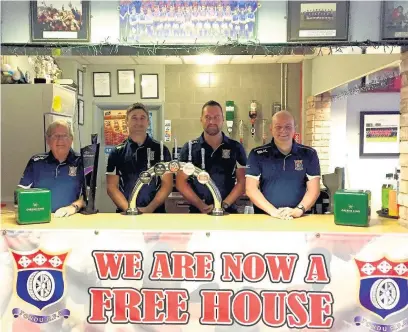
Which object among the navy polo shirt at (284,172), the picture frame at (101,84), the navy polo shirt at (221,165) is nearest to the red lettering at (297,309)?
the navy polo shirt at (284,172)

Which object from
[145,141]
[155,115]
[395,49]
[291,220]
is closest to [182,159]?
[145,141]

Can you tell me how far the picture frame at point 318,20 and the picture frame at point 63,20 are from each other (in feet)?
3.84

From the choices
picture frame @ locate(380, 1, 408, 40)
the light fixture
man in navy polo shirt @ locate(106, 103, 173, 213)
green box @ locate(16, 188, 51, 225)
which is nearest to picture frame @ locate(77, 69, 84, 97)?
the light fixture

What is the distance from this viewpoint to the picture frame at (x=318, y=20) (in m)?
2.66

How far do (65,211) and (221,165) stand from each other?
49.4 inches

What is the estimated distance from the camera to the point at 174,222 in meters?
2.67

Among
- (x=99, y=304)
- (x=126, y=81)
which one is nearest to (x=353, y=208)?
(x=99, y=304)

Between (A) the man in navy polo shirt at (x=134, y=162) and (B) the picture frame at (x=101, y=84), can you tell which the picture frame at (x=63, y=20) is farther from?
(B) the picture frame at (x=101, y=84)

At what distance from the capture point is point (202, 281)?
2.43 metres

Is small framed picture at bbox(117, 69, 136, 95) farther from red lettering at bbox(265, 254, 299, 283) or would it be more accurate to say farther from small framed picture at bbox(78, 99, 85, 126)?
red lettering at bbox(265, 254, 299, 283)

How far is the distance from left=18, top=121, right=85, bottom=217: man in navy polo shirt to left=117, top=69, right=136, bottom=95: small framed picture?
398cm

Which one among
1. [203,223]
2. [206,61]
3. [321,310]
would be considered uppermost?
[206,61]

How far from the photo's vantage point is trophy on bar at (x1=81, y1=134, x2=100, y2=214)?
3.06 metres

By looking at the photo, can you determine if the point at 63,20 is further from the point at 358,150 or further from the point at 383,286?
the point at 358,150
